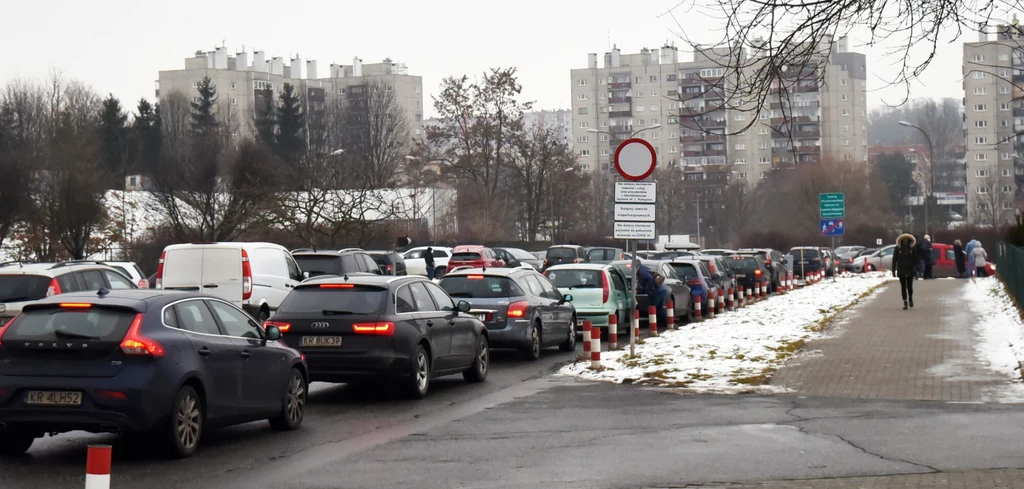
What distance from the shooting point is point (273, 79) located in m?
148

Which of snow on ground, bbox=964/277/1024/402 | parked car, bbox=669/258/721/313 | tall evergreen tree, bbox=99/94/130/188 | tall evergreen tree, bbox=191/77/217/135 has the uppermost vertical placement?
tall evergreen tree, bbox=191/77/217/135

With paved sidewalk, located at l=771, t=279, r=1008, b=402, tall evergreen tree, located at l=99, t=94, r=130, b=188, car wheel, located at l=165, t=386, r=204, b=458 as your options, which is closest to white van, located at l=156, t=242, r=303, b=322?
paved sidewalk, located at l=771, t=279, r=1008, b=402

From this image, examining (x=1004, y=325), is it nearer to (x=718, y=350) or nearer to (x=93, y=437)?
(x=718, y=350)

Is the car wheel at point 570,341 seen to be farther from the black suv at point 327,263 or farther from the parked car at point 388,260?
the parked car at point 388,260

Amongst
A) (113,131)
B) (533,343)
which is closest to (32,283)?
(533,343)

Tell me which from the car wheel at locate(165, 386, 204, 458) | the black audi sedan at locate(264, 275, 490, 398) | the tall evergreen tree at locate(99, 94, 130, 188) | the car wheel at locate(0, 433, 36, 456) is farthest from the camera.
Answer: the tall evergreen tree at locate(99, 94, 130, 188)

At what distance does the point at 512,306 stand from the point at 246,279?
24.4ft

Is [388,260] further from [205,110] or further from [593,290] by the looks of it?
[205,110]

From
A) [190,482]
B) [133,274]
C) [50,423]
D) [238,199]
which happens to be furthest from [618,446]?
[238,199]

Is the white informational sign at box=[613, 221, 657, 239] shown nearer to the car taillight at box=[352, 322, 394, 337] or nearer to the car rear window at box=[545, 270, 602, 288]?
the car rear window at box=[545, 270, 602, 288]

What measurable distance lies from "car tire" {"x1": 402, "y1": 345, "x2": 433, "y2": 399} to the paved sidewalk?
4.23 meters

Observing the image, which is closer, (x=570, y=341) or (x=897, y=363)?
(x=897, y=363)

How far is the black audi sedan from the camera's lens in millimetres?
13367

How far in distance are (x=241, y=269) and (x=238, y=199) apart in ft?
85.6
